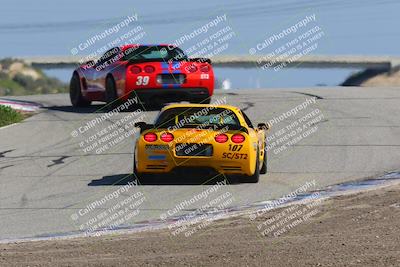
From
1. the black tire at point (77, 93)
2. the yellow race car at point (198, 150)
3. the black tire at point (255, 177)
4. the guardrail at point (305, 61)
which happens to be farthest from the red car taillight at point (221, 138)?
the guardrail at point (305, 61)

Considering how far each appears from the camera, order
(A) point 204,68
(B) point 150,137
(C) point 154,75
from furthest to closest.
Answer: (A) point 204,68, (C) point 154,75, (B) point 150,137

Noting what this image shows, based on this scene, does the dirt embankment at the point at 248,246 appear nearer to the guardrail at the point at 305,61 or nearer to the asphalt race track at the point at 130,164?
the asphalt race track at the point at 130,164

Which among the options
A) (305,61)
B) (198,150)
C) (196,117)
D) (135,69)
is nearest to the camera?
(198,150)

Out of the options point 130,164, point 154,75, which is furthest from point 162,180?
point 154,75

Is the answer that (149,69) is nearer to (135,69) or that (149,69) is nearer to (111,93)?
(135,69)

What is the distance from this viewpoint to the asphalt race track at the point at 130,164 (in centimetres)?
1145

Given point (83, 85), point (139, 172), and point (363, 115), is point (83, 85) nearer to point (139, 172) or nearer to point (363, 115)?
point (363, 115)

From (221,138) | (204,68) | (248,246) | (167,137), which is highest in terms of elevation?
(248,246)

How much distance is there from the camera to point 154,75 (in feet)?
67.8

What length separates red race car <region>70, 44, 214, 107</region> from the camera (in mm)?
20734

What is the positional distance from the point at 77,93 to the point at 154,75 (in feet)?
11.0

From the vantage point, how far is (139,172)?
43.0 ft

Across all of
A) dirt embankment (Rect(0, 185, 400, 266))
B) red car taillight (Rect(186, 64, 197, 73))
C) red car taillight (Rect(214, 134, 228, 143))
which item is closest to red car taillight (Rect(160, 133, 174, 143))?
red car taillight (Rect(214, 134, 228, 143))

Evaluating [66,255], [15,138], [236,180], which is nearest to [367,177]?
[236,180]
